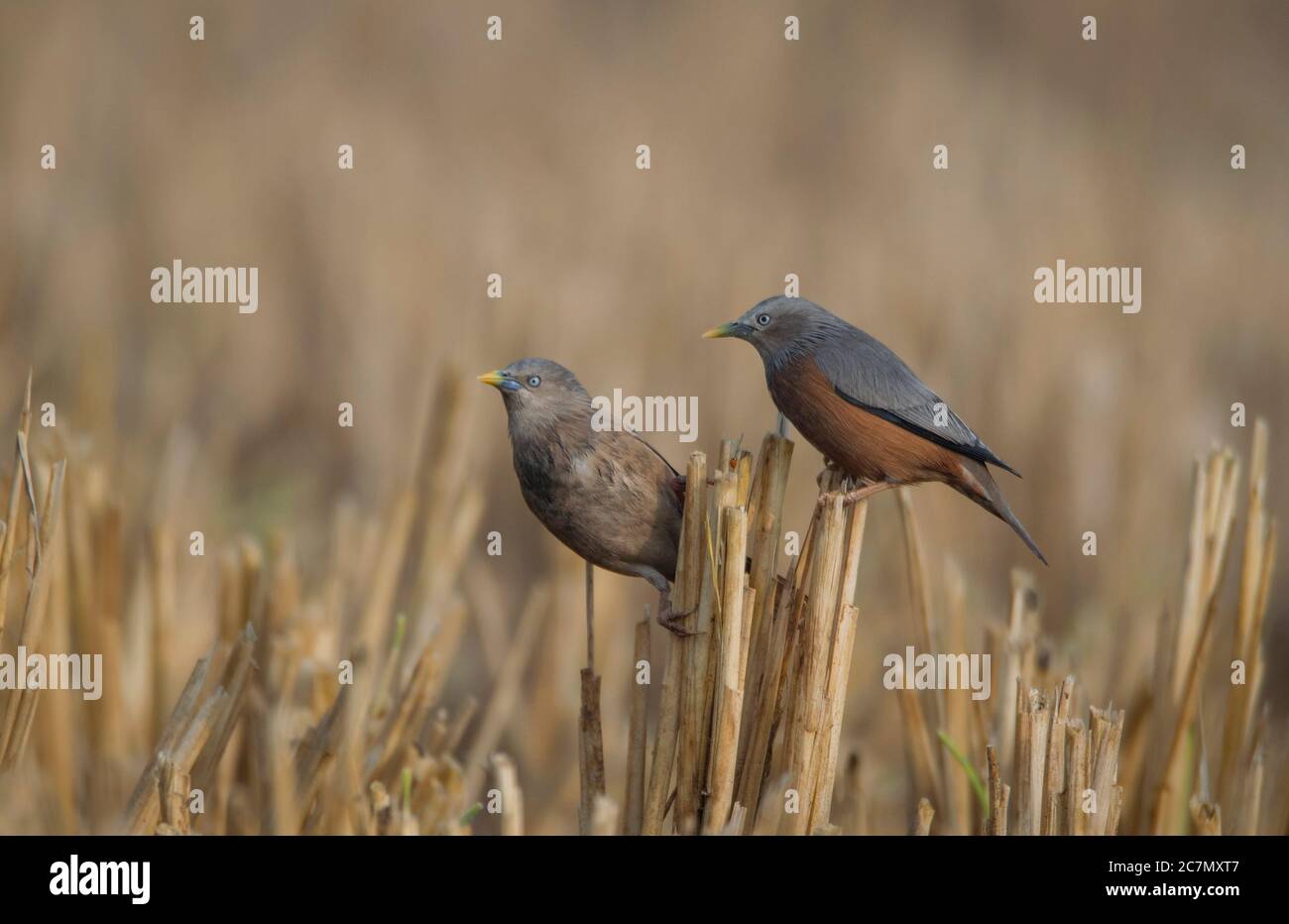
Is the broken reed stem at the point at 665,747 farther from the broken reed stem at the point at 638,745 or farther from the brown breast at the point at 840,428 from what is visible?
the brown breast at the point at 840,428

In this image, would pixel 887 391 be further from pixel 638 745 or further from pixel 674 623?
pixel 638 745

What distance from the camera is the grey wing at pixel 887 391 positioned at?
3225 mm

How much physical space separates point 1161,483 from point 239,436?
4.43m

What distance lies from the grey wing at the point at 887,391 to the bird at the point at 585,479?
518 mm

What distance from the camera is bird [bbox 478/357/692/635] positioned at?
9.41 ft

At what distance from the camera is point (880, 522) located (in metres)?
6.06

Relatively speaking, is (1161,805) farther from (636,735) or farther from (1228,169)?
(1228,169)

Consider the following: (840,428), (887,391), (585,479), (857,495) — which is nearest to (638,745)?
(585,479)

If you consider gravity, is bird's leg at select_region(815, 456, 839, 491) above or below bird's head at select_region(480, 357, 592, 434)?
below

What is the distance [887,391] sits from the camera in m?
3.29

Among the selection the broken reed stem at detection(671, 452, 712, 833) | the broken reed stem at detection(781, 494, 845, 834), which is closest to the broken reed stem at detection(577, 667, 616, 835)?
the broken reed stem at detection(671, 452, 712, 833)

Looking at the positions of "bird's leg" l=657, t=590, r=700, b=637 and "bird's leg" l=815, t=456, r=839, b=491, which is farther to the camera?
"bird's leg" l=815, t=456, r=839, b=491

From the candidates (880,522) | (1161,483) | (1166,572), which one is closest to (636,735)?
(880,522)

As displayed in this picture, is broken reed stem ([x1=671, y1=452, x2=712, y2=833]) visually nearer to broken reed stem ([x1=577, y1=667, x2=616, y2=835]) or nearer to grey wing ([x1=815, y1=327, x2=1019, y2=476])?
broken reed stem ([x1=577, y1=667, x2=616, y2=835])
